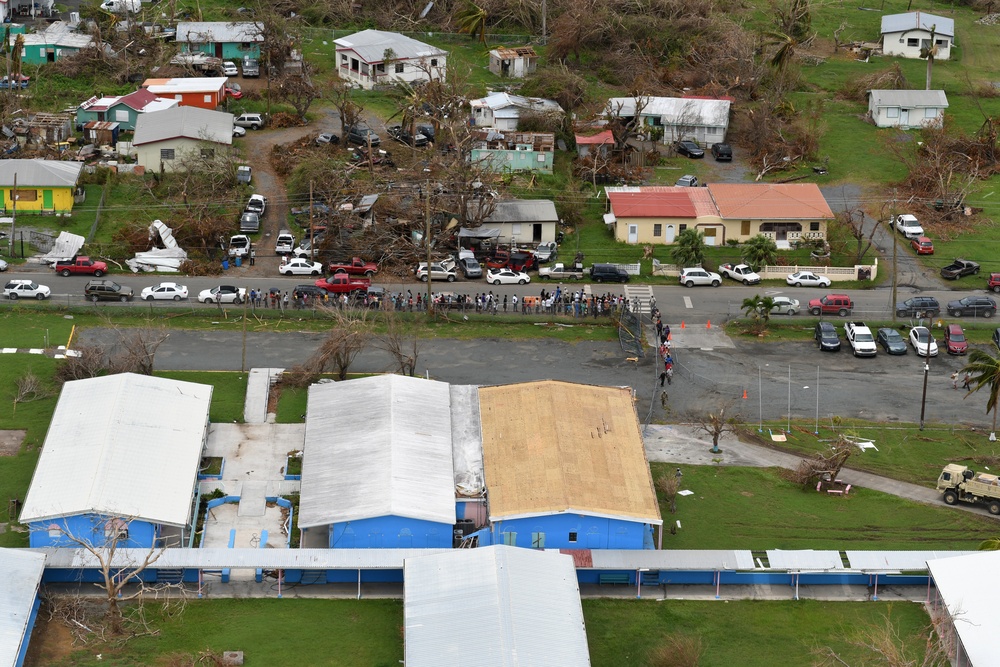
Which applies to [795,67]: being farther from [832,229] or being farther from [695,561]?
[695,561]

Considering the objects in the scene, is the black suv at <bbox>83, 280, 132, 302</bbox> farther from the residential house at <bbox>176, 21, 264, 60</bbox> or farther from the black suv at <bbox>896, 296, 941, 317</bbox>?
the black suv at <bbox>896, 296, 941, 317</bbox>

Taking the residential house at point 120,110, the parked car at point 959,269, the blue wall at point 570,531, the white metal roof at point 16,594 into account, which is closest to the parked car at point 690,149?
the parked car at point 959,269

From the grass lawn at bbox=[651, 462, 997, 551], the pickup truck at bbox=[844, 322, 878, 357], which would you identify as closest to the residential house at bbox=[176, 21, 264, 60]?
the pickup truck at bbox=[844, 322, 878, 357]

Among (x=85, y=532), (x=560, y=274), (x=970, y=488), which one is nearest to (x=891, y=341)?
(x=970, y=488)

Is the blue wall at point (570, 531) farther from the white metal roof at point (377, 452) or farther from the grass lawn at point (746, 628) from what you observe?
the grass lawn at point (746, 628)

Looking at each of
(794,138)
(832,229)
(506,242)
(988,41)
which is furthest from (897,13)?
(506,242)
